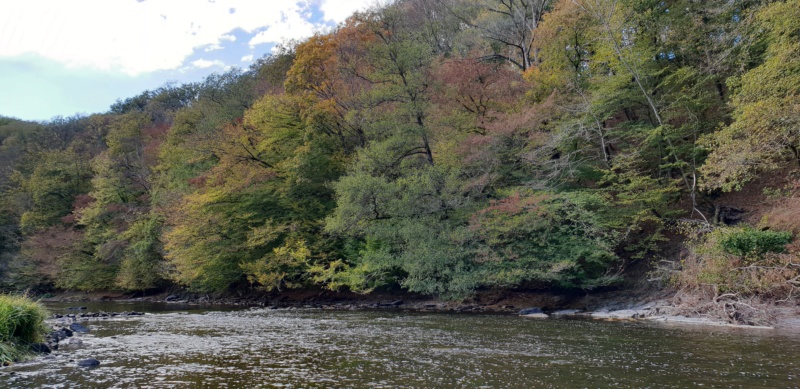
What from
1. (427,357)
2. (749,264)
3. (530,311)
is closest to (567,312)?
(530,311)

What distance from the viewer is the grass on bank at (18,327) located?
11484mm

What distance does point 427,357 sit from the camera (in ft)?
38.7

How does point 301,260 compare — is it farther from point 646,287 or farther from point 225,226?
point 646,287

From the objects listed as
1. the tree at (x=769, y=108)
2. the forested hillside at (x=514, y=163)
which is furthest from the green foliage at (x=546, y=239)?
the tree at (x=769, y=108)

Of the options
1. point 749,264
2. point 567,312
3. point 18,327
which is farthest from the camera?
point 567,312

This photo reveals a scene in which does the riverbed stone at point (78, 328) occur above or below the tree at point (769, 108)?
below

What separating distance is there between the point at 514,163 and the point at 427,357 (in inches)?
616

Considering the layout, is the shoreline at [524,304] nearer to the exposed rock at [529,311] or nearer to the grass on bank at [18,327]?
the exposed rock at [529,311]

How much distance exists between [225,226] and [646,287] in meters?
24.0

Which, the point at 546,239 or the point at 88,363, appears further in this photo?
the point at 546,239

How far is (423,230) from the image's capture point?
2403 cm

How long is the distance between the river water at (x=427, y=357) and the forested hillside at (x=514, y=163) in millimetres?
5605

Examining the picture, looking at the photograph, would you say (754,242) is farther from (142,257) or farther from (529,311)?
(142,257)

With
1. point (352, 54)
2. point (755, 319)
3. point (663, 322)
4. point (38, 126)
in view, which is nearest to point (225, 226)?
point (352, 54)
